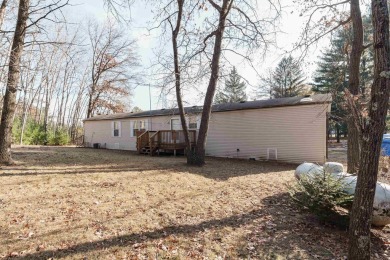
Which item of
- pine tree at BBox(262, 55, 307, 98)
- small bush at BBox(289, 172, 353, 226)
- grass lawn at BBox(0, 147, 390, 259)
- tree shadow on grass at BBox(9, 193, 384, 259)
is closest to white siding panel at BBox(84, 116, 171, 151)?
grass lawn at BBox(0, 147, 390, 259)

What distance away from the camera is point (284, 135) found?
12242 mm

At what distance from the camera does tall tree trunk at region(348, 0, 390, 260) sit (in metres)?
3.22

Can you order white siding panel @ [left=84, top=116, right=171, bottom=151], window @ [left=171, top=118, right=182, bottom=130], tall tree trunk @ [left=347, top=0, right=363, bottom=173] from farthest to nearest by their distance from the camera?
white siding panel @ [left=84, top=116, right=171, bottom=151], window @ [left=171, top=118, right=182, bottom=130], tall tree trunk @ [left=347, top=0, right=363, bottom=173]

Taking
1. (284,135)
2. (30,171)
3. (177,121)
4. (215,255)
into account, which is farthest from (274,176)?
(177,121)

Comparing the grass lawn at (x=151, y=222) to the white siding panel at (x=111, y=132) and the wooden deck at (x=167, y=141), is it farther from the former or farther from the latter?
the white siding panel at (x=111, y=132)

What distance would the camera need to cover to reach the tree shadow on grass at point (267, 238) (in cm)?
373

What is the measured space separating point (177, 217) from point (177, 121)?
11.8 m

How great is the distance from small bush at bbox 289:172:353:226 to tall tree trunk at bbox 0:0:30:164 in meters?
8.46

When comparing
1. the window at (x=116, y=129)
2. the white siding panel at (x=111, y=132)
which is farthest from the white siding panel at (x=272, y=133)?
the window at (x=116, y=129)

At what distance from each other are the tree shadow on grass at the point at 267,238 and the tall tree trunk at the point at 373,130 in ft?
2.42

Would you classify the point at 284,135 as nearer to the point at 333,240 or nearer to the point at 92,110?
the point at 333,240

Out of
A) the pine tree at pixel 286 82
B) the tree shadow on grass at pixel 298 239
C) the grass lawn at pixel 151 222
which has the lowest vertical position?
the tree shadow on grass at pixel 298 239

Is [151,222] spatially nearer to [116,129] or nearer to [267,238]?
[267,238]

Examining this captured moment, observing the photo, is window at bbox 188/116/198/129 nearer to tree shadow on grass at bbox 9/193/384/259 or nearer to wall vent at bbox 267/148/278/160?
wall vent at bbox 267/148/278/160
